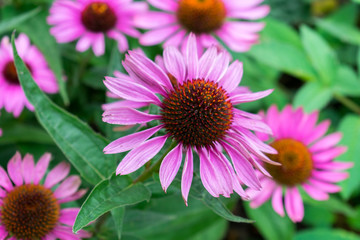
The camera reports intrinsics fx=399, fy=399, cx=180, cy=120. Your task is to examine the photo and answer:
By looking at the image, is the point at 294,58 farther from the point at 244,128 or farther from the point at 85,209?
the point at 85,209

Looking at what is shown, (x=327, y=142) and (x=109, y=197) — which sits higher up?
(x=109, y=197)

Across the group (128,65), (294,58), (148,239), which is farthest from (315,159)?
(128,65)

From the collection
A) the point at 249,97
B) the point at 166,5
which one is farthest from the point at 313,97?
the point at 249,97

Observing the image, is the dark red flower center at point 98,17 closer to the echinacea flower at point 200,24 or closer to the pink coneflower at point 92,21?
the pink coneflower at point 92,21

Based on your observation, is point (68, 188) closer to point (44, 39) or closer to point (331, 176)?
point (44, 39)

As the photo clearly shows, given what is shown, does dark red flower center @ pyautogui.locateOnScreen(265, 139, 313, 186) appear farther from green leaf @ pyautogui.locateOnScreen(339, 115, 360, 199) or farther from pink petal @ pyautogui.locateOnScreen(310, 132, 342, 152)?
green leaf @ pyautogui.locateOnScreen(339, 115, 360, 199)

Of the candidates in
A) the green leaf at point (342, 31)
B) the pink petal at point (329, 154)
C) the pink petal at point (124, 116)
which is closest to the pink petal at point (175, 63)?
the pink petal at point (124, 116)
